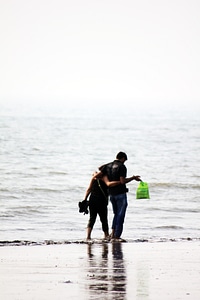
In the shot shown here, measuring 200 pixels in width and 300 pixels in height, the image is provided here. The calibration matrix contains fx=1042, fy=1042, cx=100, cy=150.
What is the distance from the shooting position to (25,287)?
10.7m

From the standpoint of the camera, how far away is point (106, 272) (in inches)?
469

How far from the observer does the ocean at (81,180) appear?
19266 millimetres

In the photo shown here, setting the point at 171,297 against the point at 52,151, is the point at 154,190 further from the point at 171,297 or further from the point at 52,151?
the point at 52,151

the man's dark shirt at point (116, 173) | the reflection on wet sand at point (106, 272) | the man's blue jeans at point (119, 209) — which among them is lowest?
the reflection on wet sand at point (106, 272)

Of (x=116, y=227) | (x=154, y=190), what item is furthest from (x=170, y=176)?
(x=116, y=227)

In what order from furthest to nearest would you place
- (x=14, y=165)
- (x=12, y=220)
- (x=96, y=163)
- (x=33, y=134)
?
(x=33, y=134)
(x=96, y=163)
(x=14, y=165)
(x=12, y=220)

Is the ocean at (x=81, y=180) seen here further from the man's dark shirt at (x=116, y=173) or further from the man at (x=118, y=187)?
the man's dark shirt at (x=116, y=173)

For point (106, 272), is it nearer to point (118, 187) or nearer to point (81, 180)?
point (118, 187)

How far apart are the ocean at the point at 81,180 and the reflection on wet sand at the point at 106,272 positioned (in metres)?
2.17

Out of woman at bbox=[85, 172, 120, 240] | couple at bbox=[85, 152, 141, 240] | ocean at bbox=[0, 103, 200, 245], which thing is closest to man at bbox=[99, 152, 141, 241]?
couple at bbox=[85, 152, 141, 240]

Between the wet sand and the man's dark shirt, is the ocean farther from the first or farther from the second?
the wet sand

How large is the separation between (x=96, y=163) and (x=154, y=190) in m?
18.7

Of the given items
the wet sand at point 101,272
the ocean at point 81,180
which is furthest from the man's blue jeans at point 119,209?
the wet sand at point 101,272

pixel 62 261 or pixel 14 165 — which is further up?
pixel 14 165
